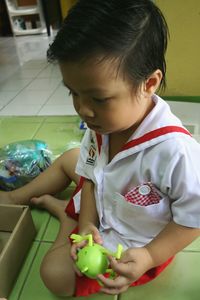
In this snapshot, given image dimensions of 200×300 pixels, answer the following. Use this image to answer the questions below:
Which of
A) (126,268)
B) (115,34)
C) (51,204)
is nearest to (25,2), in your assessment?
(51,204)

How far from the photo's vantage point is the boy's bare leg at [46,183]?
3.02ft

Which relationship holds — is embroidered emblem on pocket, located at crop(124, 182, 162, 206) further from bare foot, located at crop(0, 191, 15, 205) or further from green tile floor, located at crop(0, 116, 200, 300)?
bare foot, located at crop(0, 191, 15, 205)

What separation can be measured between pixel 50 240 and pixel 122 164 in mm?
353

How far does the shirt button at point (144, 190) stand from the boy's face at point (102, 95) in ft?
0.37

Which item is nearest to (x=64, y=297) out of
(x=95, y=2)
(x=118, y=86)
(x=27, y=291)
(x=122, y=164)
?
(x=27, y=291)

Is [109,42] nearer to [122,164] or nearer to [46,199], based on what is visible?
[122,164]

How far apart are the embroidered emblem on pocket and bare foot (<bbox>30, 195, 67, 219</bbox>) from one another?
321 millimetres

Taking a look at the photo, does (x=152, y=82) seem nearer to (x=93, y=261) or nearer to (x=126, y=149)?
(x=126, y=149)

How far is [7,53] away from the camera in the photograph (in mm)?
2961

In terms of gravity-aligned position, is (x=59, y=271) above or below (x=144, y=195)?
below

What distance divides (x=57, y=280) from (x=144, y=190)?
26 cm

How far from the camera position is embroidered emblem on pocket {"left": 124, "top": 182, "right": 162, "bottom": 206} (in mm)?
572

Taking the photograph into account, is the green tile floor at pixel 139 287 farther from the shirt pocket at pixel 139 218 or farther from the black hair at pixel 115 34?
the black hair at pixel 115 34

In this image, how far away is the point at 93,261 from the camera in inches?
20.4
